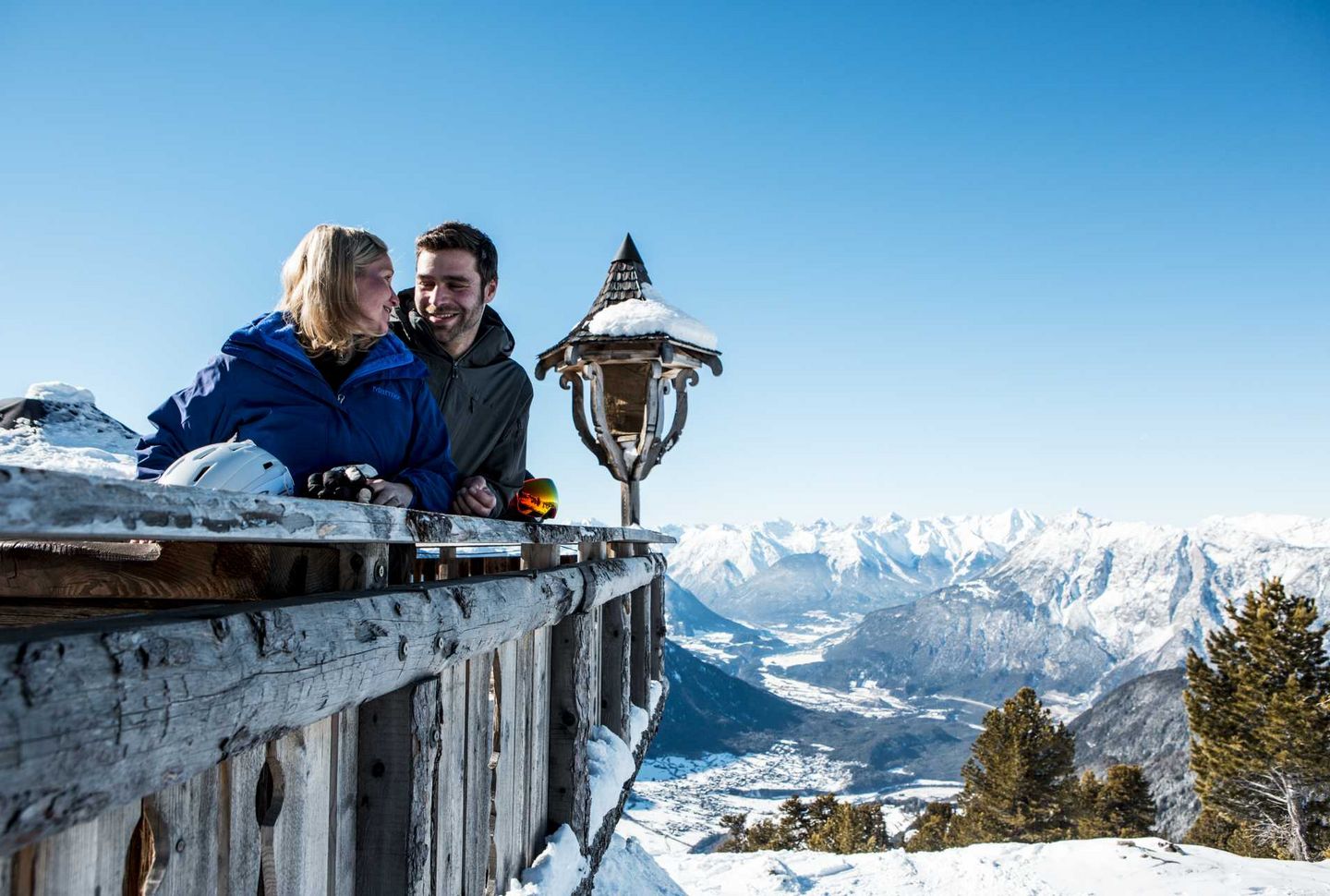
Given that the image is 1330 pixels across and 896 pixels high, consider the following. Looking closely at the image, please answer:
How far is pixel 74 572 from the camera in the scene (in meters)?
2.12

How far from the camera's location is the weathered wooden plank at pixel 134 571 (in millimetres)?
1961

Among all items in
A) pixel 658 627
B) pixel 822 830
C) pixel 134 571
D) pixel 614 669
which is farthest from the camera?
pixel 822 830

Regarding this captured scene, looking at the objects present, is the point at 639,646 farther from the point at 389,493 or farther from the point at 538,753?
the point at 389,493

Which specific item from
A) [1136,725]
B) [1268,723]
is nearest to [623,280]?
[1268,723]

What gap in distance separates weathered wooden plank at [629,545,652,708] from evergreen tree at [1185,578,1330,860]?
3514cm

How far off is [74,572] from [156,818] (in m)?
1.03

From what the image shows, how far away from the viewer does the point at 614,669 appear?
549 centimetres

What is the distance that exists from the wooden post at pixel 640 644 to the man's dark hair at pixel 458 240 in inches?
125

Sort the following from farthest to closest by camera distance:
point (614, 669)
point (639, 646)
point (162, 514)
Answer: point (639, 646)
point (614, 669)
point (162, 514)

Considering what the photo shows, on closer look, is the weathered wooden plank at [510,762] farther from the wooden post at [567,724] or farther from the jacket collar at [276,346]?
the jacket collar at [276,346]

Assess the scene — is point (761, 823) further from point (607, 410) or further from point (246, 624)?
point (246, 624)

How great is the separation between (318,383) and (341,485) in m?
0.55

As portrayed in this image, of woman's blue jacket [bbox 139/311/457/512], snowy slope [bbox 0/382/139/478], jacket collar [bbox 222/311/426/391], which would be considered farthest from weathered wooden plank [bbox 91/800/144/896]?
snowy slope [bbox 0/382/139/478]

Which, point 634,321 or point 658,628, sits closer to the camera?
point 658,628
